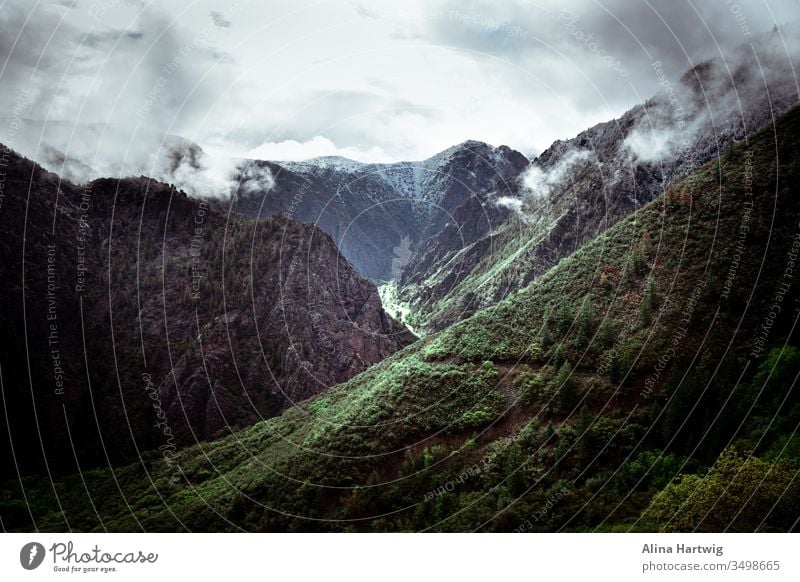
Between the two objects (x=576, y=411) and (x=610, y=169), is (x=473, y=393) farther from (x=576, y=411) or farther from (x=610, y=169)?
(x=610, y=169)

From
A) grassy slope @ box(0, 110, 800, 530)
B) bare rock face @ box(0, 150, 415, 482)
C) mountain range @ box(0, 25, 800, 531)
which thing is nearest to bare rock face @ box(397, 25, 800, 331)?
mountain range @ box(0, 25, 800, 531)

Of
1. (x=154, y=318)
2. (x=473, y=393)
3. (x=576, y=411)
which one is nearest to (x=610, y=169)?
(x=154, y=318)

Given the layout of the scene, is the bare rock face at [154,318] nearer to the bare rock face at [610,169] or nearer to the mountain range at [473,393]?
the mountain range at [473,393]

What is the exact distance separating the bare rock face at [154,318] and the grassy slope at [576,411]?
2573 cm

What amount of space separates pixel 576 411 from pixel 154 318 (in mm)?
69373

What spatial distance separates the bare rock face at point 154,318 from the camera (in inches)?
2355

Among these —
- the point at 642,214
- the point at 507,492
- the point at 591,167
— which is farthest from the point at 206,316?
the point at 591,167

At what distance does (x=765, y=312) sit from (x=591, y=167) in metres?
135

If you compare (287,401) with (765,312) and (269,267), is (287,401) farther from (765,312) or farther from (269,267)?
(765,312)

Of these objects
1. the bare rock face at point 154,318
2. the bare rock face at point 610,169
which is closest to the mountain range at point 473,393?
the bare rock face at point 154,318

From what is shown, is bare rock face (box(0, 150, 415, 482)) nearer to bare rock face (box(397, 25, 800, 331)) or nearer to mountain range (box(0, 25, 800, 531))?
mountain range (box(0, 25, 800, 531))

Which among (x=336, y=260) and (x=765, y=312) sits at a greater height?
(x=336, y=260)

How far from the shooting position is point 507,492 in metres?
20.2

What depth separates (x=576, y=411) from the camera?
939 inches
